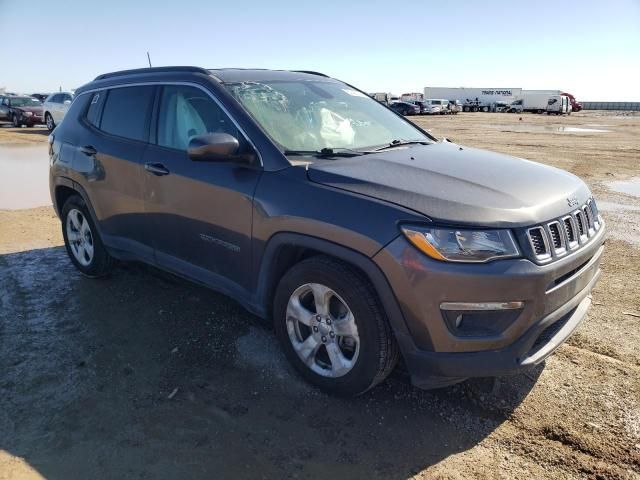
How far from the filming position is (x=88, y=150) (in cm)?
455

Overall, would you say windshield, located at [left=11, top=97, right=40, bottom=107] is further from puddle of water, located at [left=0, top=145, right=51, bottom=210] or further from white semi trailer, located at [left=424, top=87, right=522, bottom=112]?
white semi trailer, located at [left=424, top=87, right=522, bottom=112]

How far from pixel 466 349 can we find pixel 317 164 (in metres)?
1.34

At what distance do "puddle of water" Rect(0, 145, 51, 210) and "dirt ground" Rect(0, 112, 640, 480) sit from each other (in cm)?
483

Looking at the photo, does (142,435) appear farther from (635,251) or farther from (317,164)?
(635,251)

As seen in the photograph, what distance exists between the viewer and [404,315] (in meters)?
2.60

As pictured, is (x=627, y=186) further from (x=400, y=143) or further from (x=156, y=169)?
(x=156, y=169)

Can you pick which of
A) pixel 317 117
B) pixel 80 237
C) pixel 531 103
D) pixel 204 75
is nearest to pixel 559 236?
pixel 317 117

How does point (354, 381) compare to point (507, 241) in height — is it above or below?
below

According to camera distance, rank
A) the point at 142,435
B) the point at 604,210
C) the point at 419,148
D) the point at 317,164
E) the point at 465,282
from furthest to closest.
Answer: the point at 604,210, the point at 419,148, the point at 317,164, the point at 142,435, the point at 465,282

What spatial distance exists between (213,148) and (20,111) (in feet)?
86.2

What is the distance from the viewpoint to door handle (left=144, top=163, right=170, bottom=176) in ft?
12.3

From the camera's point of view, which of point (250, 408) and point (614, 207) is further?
point (614, 207)

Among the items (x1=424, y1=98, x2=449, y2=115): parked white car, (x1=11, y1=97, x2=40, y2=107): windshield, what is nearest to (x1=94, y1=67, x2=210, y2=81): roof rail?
(x1=11, y1=97, x2=40, y2=107): windshield

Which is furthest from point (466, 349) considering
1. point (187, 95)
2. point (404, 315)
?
point (187, 95)
